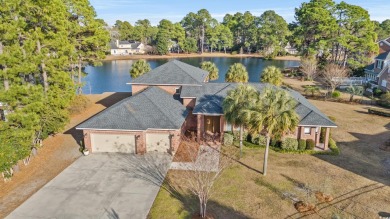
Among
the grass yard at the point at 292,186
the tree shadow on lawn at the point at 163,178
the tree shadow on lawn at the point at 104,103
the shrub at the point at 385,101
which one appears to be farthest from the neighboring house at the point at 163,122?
the shrub at the point at 385,101

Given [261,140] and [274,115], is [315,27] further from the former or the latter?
[274,115]

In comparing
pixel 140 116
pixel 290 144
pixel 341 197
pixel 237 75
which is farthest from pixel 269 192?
pixel 237 75

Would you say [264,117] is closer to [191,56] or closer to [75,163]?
[75,163]

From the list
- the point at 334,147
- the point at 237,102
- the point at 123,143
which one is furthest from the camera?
the point at 334,147

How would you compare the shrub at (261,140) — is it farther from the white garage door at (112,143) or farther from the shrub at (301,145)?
the white garage door at (112,143)

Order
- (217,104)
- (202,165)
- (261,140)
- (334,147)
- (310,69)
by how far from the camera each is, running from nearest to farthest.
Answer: (202,165) → (334,147) → (261,140) → (217,104) → (310,69)
